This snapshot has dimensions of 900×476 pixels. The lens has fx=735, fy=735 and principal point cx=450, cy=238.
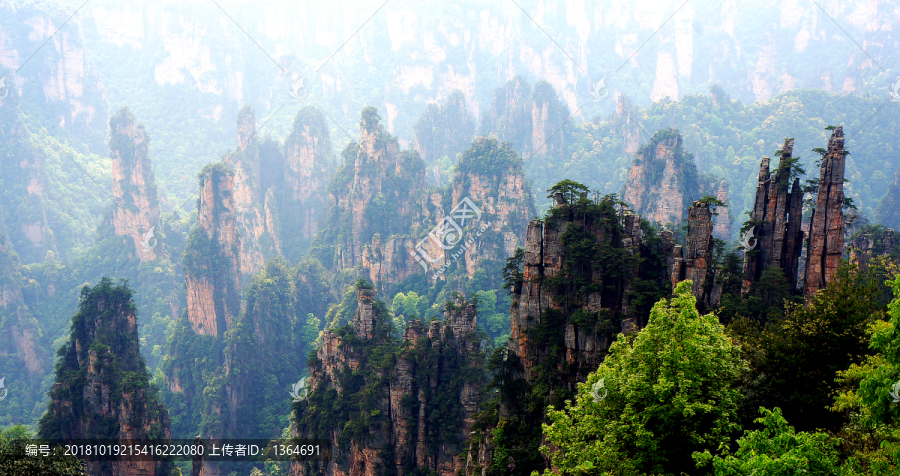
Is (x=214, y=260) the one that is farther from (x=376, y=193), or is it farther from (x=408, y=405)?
(x=408, y=405)

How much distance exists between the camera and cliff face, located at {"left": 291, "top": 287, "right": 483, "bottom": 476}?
4116 cm

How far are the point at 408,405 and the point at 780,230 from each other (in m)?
21.9

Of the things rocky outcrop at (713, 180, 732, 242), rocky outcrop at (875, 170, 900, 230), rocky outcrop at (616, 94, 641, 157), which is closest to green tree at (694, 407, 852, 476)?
rocky outcrop at (713, 180, 732, 242)

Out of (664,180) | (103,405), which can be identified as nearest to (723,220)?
(664,180)

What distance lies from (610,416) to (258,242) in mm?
92287

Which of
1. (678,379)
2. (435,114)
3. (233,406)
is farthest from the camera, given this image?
(435,114)

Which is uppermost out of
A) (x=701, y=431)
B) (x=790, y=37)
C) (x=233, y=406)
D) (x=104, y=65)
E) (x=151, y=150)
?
(x=790, y=37)

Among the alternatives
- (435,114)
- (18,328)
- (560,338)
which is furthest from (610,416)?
(435,114)

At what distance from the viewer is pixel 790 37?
5551 inches

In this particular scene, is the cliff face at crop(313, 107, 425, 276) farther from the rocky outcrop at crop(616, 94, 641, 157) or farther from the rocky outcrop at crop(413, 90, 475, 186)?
the rocky outcrop at crop(616, 94, 641, 157)

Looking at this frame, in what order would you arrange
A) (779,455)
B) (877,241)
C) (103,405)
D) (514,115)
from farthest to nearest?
(514,115)
(103,405)
(877,241)
(779,455)

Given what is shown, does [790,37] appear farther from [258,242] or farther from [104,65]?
[104,65]

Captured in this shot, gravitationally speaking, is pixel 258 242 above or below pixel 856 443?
above

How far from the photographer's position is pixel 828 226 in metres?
31.5
